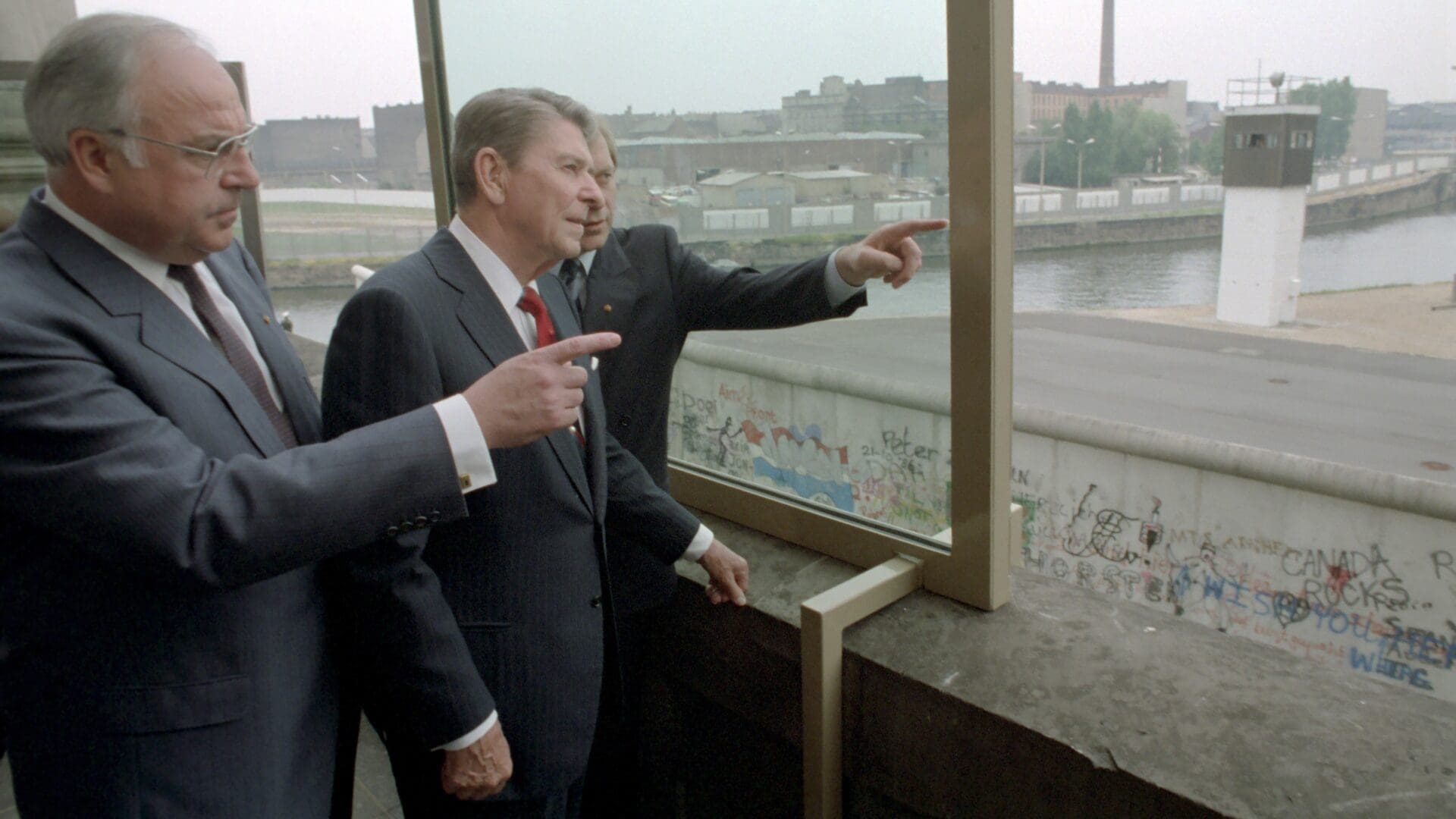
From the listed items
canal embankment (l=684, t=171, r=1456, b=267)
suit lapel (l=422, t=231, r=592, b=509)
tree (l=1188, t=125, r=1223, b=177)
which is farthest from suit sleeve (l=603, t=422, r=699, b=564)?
tree (l=1188, t=125, r=1223, b=177)

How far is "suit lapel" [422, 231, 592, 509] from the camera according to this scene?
1.27 m

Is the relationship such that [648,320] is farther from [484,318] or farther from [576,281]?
[484,318]

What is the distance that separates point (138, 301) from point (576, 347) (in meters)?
0.49

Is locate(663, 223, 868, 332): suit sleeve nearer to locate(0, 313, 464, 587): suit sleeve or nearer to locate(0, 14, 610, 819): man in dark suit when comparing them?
locate(0, 14, 610, 819): man in dark suit

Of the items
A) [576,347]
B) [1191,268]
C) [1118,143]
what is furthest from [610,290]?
[1191,268]

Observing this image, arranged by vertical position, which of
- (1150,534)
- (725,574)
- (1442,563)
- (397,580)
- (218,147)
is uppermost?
(218,147)

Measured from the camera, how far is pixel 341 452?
3.22ft

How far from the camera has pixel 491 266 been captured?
52.8 inches

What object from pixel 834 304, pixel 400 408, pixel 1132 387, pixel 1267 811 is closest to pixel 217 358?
pixel 400 408

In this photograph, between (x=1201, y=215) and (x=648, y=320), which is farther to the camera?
(x=1201, y=215)

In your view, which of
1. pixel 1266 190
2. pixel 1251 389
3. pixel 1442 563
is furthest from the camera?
pixel 1251 389

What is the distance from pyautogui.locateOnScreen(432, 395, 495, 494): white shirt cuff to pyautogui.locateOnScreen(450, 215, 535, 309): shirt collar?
0.33m

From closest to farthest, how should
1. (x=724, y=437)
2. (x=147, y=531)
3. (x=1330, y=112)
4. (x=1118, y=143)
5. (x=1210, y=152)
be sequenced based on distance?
(x=147, y=531) → (x=724, y=437) → (x=1118, y=143) → (x=1330, y=112) → (x=1210, y=152)

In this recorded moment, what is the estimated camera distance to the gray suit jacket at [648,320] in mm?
1761
